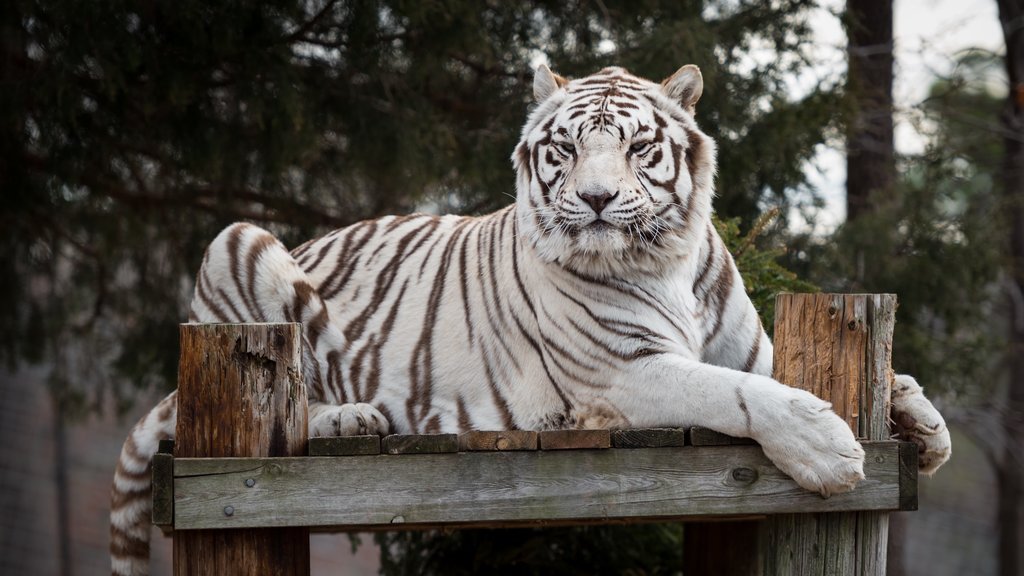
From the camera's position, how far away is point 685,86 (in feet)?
9.94

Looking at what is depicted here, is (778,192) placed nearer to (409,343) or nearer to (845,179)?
(845,179)

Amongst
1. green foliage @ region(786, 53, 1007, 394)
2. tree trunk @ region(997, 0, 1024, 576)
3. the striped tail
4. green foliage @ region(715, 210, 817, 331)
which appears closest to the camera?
the striped tail

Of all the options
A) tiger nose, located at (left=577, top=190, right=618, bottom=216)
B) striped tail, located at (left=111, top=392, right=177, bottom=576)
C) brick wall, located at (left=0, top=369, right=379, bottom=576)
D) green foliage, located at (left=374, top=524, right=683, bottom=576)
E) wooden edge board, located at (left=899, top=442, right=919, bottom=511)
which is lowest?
brick wall, located at (left=0, top=369, right=379, bottom=576)

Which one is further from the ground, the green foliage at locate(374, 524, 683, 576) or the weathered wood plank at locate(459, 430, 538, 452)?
the weathered wood plank at locate(459, 430, 538, 452)

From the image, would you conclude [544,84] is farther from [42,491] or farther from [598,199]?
[42,491]

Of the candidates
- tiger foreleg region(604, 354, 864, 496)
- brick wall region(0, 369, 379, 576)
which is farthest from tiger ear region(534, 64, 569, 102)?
brick wall region(0, 369, 379, 576)

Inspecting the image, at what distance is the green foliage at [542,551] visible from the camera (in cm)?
456

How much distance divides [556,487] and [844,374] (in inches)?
29.0

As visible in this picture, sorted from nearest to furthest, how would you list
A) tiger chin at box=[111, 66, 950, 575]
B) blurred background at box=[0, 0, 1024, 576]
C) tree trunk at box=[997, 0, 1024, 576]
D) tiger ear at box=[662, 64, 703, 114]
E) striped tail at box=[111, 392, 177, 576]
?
tiger chin at box=[111, 66, 950, 575] < tiger ear at box=[662, 64, 703, 114] < striped tail at box=[111, 392, 177, 576] < blurred background at box=[0, 0, 1024, 576] < tree trunk at box=[997, 0, 1024, 576]

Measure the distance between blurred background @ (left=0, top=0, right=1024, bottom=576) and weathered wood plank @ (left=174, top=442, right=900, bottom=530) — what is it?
125 cm

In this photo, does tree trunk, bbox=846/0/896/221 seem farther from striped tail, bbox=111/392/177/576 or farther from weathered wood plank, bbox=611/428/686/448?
striped tail, bbox=111/392/177/576

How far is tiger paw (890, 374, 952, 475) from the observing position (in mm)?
2730

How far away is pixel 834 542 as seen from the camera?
2682 mm

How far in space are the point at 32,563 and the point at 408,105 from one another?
18.5ft
